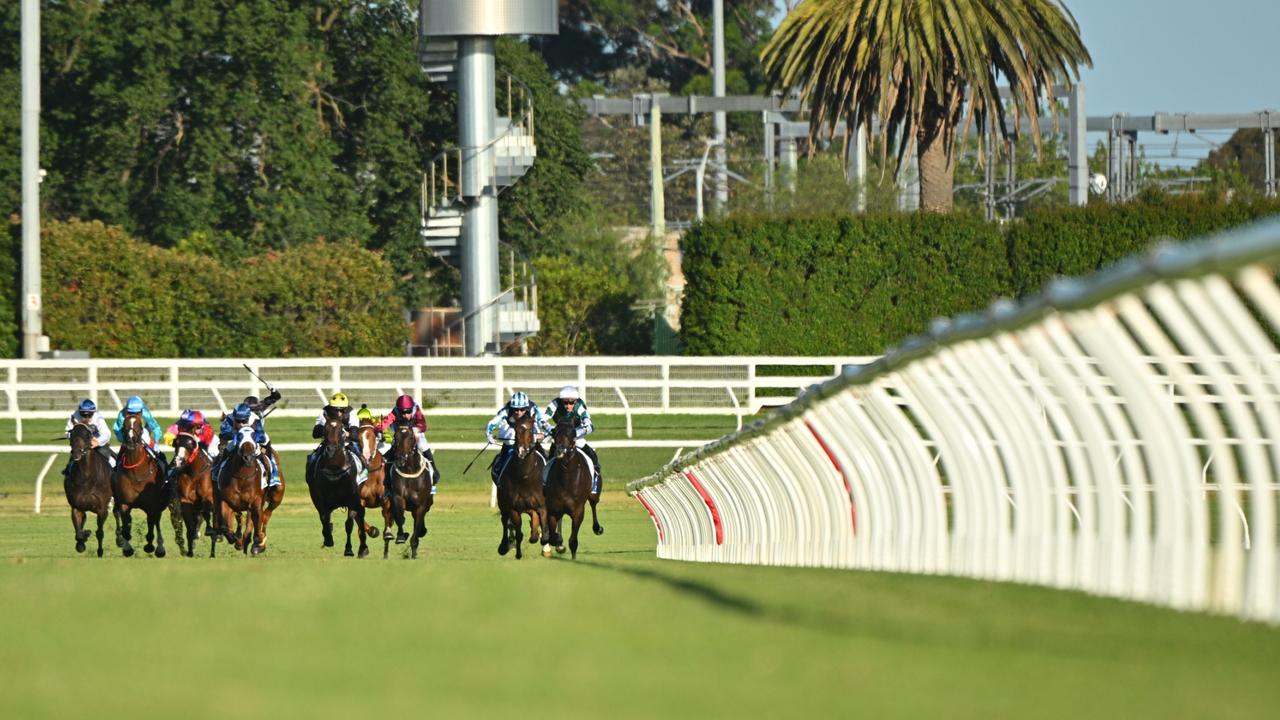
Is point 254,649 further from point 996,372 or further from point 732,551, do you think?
point 732,551

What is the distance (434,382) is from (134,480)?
11582mm

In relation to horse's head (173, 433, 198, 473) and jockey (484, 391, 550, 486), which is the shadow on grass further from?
horse's head (173, 433, 198, 473)

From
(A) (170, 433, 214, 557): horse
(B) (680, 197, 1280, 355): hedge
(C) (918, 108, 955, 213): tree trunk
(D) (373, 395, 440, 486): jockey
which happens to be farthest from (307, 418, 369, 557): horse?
(C) (918, 108, 955, 213): tree trunk

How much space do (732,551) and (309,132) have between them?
37.9 metres

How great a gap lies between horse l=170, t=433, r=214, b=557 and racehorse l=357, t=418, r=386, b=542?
1450 millimetres

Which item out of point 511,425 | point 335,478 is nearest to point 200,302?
point 335,478

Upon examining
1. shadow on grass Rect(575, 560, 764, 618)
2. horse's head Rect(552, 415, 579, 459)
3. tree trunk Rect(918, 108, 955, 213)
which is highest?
tree trunk Rect(918, 108, 955, 213)

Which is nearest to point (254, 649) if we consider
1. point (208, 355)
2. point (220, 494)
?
point (220, 494)

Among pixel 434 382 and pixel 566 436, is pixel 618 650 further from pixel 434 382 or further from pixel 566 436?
pixel 434 382

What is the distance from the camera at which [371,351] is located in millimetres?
43906

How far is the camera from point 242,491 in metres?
20.0

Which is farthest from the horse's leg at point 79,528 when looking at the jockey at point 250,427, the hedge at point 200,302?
the hedge at point 200,302

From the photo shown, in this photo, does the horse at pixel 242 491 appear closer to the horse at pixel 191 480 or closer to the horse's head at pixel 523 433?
the horse at pixel 191 480

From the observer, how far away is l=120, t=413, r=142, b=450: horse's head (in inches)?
808
